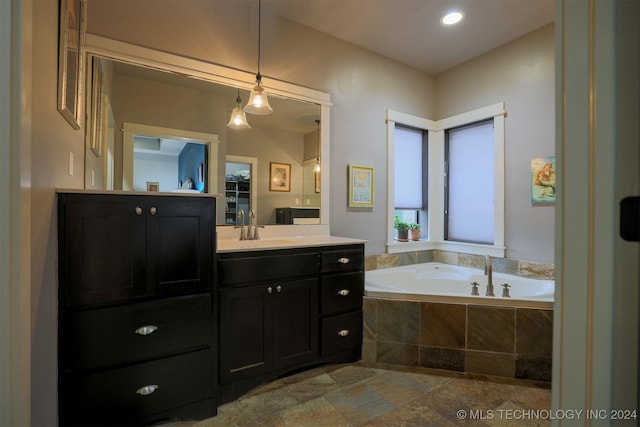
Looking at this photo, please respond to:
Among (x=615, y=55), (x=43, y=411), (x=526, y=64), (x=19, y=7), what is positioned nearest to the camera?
(x=615, y=55)

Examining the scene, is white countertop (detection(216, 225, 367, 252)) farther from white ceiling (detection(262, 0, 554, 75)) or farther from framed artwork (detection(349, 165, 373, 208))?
white ceiling (detection(262, 0, 554, 75))

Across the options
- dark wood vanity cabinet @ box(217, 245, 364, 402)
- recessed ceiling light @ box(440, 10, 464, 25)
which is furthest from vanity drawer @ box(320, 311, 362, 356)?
recessed ceiling light @ box(440, 10, 464, 25)

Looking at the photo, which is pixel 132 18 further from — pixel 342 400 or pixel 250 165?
pixel 342 400

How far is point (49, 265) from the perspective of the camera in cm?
123

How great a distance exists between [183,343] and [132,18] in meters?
2.19

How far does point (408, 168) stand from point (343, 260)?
191 cm

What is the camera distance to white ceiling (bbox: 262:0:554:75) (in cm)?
254

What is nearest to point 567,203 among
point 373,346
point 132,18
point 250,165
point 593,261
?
point 593,261

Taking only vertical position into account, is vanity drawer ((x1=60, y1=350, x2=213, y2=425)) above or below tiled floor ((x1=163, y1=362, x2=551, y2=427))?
above

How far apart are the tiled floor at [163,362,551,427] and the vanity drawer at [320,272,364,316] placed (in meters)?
0.46

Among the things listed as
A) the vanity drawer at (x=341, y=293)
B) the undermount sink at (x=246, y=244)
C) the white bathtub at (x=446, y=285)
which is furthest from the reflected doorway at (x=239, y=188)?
the white bathtub at (x=446, y=285)

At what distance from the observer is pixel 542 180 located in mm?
2820

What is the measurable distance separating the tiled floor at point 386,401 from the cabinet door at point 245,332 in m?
0.20

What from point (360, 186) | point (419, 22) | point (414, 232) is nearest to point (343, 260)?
point (360, 186)
